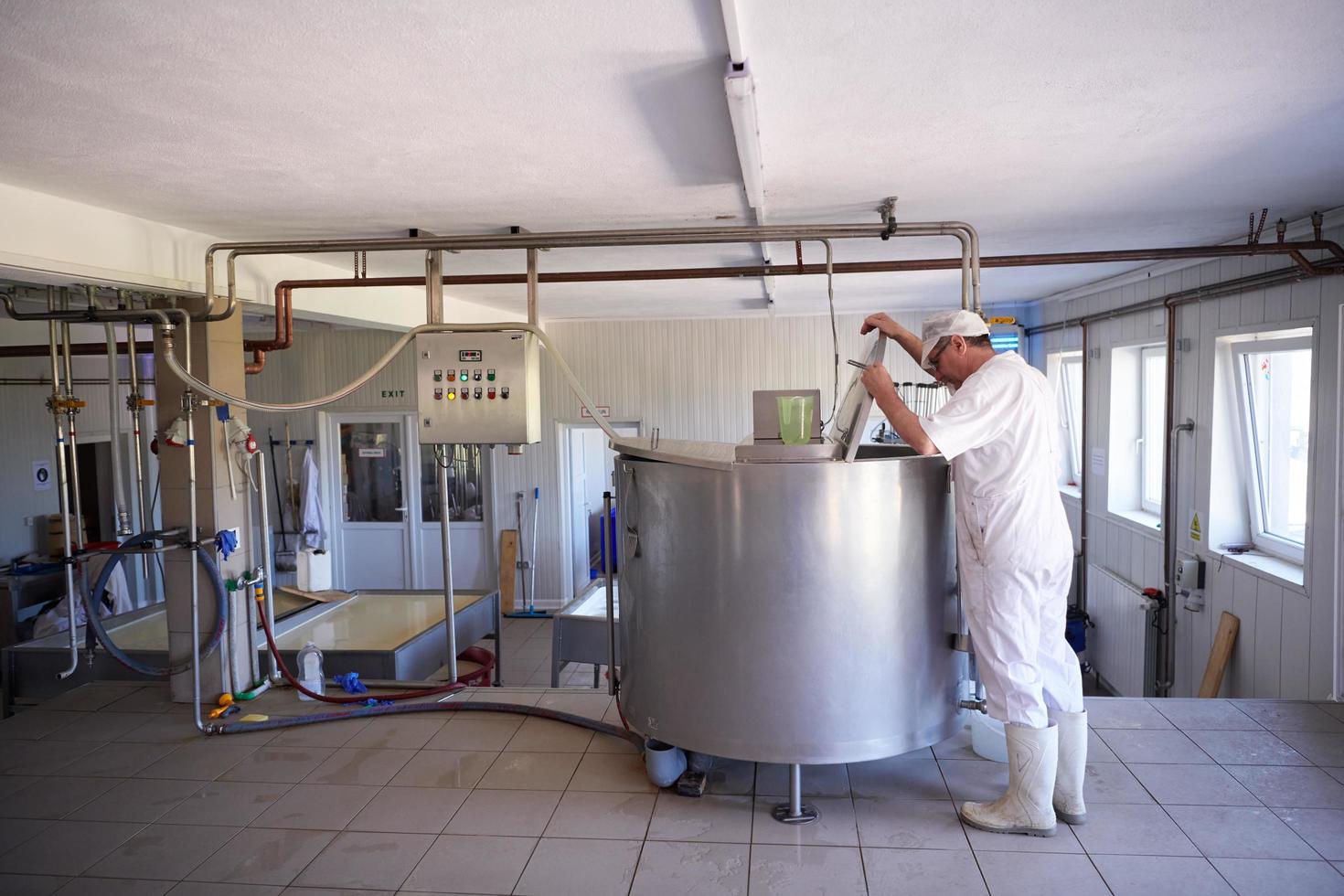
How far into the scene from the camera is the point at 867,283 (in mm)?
5898

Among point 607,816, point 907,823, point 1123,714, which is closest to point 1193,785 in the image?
point 1123,714

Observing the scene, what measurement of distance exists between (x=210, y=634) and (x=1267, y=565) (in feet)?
16.9

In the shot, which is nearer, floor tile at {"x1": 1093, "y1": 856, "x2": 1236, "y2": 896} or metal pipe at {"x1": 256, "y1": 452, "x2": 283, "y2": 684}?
floor tile at {"x1": 1093, "y1": 856, "x2": 1236, "y2": 896}

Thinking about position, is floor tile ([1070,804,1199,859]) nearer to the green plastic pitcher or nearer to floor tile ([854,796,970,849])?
floor tile ([854,796,970,849])

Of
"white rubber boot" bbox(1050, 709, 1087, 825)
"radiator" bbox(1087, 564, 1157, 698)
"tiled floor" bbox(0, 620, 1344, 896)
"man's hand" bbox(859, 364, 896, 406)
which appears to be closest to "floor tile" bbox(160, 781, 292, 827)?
"tiled floor" bbox(0, 620, 1344, 896)

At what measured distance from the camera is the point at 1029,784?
231 cm

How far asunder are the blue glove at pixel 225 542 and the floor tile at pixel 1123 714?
11.3 feet

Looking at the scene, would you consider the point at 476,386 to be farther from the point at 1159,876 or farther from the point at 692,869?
the point at 1159,876

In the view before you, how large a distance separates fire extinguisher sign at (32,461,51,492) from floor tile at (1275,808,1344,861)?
29.2 feet

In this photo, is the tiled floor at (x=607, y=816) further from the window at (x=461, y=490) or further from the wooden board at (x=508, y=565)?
the window at (x=461, y=490)

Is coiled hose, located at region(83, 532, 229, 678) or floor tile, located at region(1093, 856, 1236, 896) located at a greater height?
coiled hose, located at region(83, 532, 229, 678)

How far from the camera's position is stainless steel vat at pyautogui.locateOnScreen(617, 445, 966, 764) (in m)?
2.34

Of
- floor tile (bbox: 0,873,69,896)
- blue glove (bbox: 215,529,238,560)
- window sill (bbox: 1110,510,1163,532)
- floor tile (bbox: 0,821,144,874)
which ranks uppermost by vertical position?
blue glove (bbox: 215,529,238,560)

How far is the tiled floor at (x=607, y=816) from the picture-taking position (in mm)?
2176
